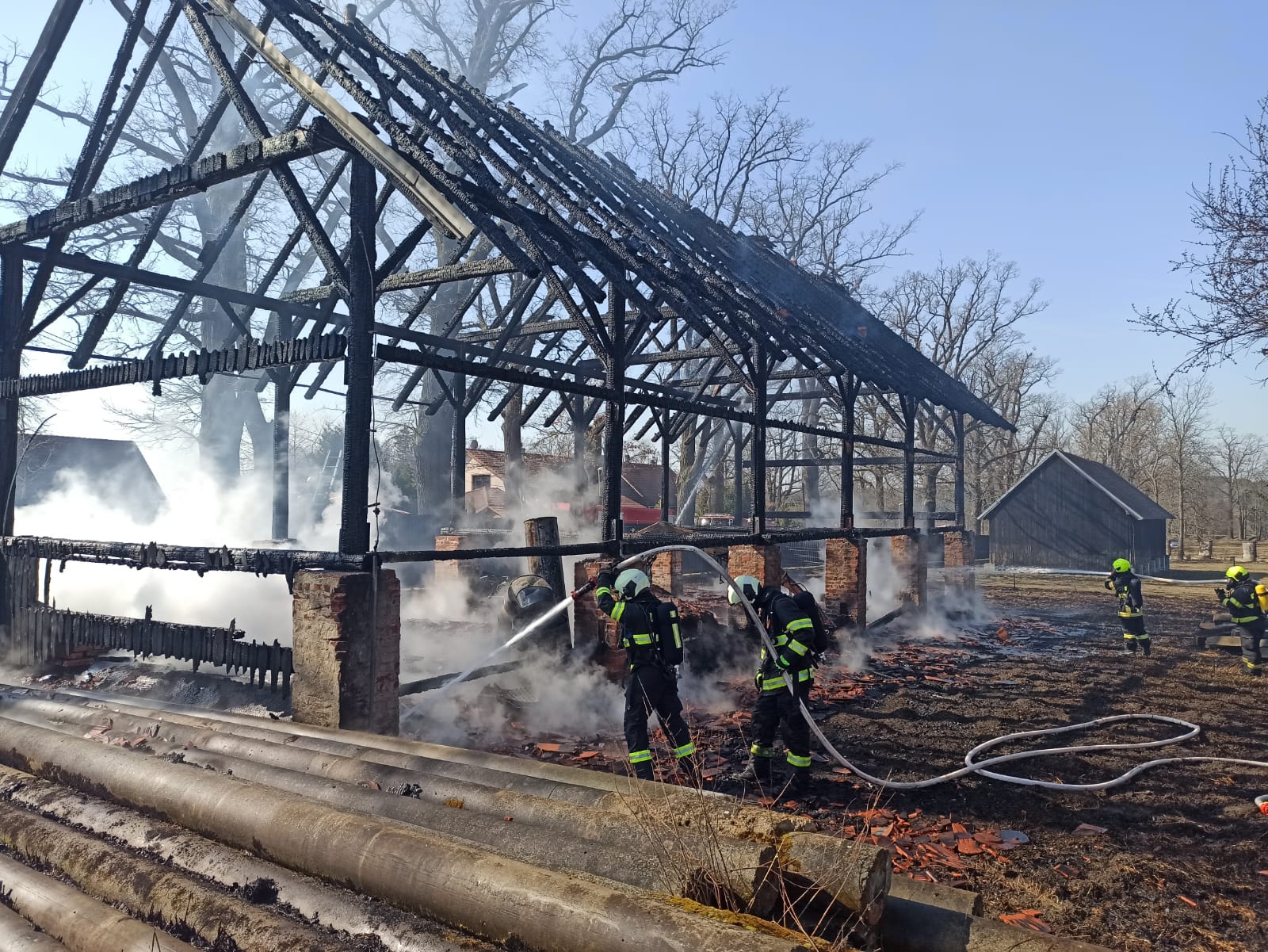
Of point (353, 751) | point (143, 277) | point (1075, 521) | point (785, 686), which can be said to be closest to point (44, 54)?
point (143, 277)

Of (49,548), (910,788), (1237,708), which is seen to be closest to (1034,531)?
(1237,708)

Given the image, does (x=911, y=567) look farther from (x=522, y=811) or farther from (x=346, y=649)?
(x=522, y=811)

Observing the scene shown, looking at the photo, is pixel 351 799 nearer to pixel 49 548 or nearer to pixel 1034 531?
pixel 49 548

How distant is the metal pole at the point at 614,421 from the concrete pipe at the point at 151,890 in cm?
565

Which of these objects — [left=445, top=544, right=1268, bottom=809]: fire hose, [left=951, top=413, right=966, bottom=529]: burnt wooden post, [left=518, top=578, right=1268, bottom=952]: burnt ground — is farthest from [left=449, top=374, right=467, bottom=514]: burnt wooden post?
[left=951, top=413, right=966, bottom=529]: burnt wooden post

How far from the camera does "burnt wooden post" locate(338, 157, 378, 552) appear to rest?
5977 mm

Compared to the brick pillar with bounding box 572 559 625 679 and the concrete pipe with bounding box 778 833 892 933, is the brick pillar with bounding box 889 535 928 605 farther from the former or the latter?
the concrete pipe with bounding box 778 833 892 933

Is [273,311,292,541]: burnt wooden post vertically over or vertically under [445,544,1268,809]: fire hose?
over

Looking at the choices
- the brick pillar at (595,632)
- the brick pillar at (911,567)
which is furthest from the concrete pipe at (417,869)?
the brick pillar at (911,567)

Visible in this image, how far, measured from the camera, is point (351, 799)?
3738mm

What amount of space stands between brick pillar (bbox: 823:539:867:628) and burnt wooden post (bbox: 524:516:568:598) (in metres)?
5.18

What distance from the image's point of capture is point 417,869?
111 inches

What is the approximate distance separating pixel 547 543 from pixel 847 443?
6155mm

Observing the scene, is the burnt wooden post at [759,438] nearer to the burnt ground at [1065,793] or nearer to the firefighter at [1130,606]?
the burnt ground at [1065,793]
